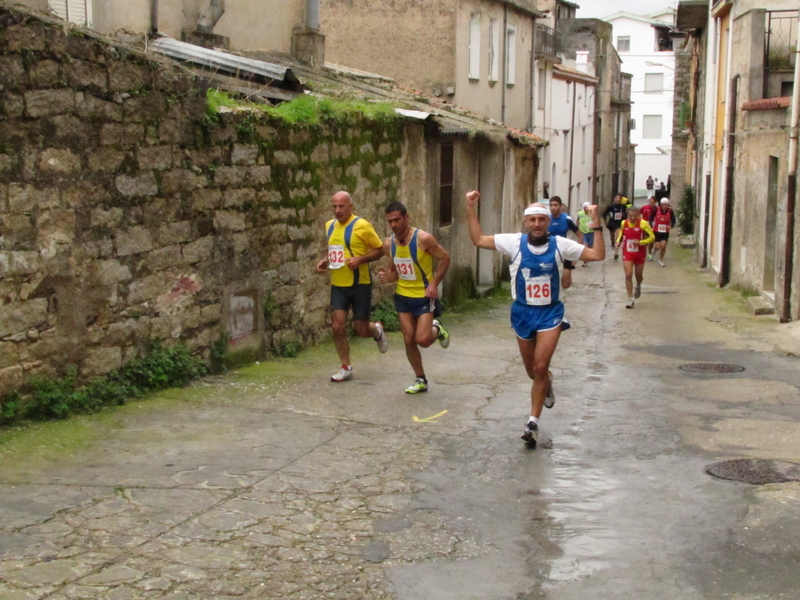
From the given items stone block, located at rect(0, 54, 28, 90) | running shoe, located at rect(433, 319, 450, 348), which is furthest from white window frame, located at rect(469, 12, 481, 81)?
stone block, located at rect(0, 54, 28, 90)

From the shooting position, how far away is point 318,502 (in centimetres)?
573

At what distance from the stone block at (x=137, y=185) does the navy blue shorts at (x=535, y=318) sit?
302 cm

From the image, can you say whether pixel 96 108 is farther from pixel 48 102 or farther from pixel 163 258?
pixel 163 258

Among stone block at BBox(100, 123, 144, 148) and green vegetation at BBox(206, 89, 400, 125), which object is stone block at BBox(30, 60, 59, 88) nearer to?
stone block at BBox(100, 123, 144, 148)

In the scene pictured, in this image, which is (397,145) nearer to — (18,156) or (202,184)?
(202,184)

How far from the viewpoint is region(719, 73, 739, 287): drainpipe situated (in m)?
18.9

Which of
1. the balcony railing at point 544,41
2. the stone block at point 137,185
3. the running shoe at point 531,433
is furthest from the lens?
the balcony railing at point 544,41

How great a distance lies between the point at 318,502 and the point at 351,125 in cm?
646

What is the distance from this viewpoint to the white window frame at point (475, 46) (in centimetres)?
2381

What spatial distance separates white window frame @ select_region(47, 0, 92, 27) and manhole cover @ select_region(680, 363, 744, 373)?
703cm

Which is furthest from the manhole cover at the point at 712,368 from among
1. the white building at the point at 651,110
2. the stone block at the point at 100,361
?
the white building at the point at 651,110

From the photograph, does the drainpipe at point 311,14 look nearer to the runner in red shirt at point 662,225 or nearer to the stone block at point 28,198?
the stone block at point 28,198

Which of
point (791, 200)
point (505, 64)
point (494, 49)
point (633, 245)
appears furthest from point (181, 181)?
point (505, 64)

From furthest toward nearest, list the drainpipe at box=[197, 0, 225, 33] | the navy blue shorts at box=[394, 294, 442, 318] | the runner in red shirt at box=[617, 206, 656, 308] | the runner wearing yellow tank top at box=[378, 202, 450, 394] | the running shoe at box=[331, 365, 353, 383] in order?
the runner in red shirt at box=[617, 206, 656, 308], the drainpipe at box=[197, 0, 225, 33], the running shoe at box=[331, 365, 353, 383], the navy blue shorts at box=[394, 294, 442, 318], the runner wearing yellow tank top at box=[378, 202, 450, 394]
